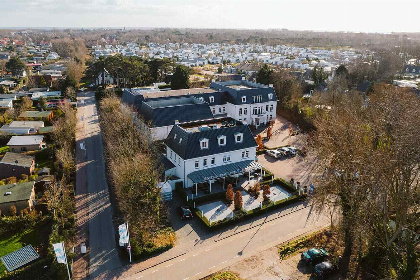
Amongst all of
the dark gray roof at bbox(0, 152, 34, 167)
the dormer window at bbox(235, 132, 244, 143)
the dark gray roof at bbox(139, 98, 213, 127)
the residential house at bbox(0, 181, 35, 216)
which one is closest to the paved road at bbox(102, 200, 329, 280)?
the dormer window at bbox(235, 132, 244, 143)

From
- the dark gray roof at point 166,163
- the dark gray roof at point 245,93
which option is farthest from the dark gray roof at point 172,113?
the dark gray roof at point 245,93

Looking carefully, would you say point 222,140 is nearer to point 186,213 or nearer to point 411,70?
point 186,213

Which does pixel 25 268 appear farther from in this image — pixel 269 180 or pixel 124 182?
pixel 269 180

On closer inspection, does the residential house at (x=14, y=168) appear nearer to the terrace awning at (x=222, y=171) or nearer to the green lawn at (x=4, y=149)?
the green lawn at (x=4, y=149)

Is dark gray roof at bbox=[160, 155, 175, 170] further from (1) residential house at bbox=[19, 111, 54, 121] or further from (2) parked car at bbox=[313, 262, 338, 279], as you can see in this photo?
(1) residential house at bbox=[19, 111, 54, 121]

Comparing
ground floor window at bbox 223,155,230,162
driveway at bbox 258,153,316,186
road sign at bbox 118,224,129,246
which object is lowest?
driveway at bbox 258,153,316,186

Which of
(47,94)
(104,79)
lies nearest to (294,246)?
(47,94)
